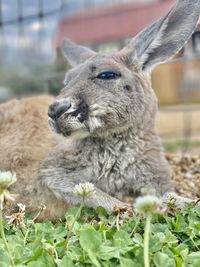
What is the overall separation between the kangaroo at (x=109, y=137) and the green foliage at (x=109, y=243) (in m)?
0.75

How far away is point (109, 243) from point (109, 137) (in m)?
1.47

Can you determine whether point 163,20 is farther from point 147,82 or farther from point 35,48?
point 35,48

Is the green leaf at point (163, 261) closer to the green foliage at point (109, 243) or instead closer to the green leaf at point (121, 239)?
the green foliage at point (109, 243)

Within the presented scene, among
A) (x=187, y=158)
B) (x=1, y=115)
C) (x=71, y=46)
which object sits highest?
(x=71, y=46)

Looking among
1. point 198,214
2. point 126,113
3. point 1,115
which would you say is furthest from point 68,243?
point 1,115

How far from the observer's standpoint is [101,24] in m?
9.16

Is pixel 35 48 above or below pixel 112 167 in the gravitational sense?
above

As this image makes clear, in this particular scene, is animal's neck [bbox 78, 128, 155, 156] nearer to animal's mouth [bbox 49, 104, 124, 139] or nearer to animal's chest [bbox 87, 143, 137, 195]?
animal's chest [bbox 87, 143, 137, 195]

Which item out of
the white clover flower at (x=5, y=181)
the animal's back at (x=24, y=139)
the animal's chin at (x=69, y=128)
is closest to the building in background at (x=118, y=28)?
the animal's back at (x=24, y=139)

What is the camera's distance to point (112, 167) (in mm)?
4027

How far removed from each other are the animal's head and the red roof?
3478mm

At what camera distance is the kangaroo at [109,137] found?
12.6 feet

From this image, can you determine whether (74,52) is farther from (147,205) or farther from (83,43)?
(83,43)

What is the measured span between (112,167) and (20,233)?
1.27 m
